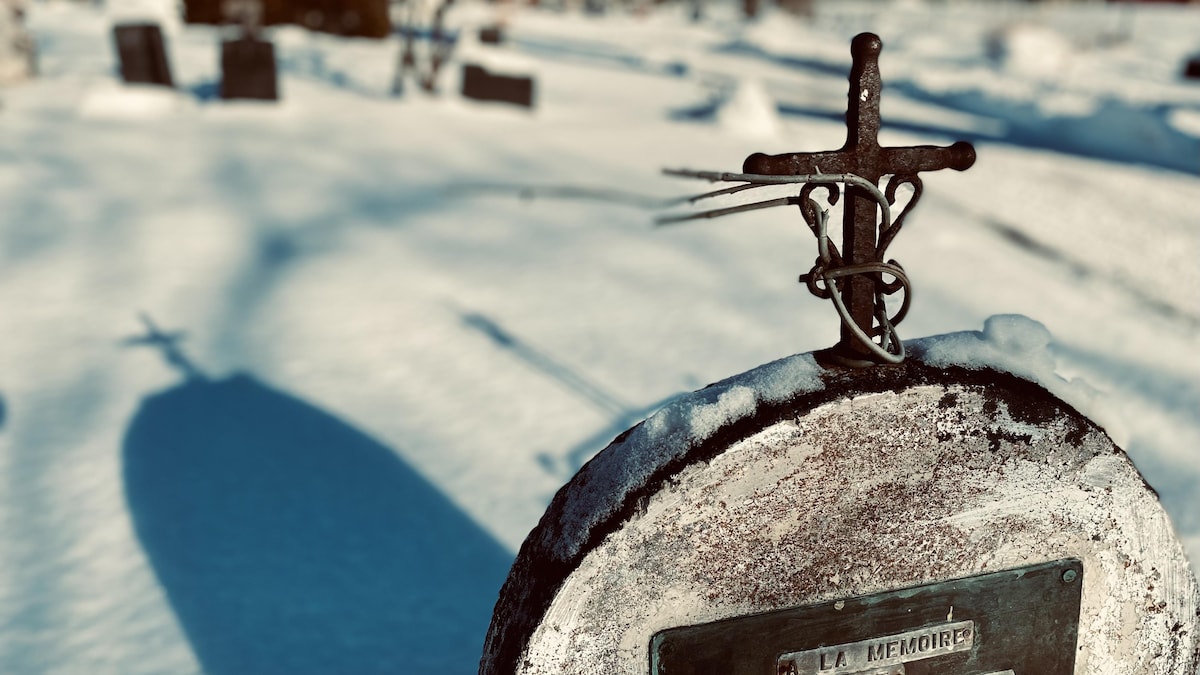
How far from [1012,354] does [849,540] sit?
1.42 ft

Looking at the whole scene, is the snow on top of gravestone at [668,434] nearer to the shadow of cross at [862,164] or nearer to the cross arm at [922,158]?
the shadow of cross at [862,164]

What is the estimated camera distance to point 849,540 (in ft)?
5.16

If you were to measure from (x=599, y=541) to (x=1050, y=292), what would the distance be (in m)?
4.81

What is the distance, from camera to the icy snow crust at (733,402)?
4.85 feet

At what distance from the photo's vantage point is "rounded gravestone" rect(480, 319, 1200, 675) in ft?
4.85

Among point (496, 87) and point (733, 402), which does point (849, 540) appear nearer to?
point (733, 402)

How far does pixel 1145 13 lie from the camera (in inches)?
1607

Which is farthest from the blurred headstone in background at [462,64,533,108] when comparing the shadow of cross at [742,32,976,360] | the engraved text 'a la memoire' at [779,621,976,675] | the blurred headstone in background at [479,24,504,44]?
the engraved text 'a la memoire' at [779,621,976,675]

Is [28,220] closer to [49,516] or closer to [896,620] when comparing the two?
[49,516]

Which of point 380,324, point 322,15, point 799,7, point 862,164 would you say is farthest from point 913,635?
point 799,7

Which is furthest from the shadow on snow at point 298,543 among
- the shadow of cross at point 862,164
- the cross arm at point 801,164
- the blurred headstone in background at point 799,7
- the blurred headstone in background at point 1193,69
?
the blurred headstone in background at point 799,7

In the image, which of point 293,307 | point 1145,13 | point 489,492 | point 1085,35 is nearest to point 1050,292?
point 489,492

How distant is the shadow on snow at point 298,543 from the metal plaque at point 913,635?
1.02 meters

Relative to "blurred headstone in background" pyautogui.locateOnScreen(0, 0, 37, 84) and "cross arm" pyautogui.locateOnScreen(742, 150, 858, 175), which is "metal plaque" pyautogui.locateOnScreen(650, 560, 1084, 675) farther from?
"blurred headstone in background" pyautogui.locateOnScreen(0, 0, 37, 84)
